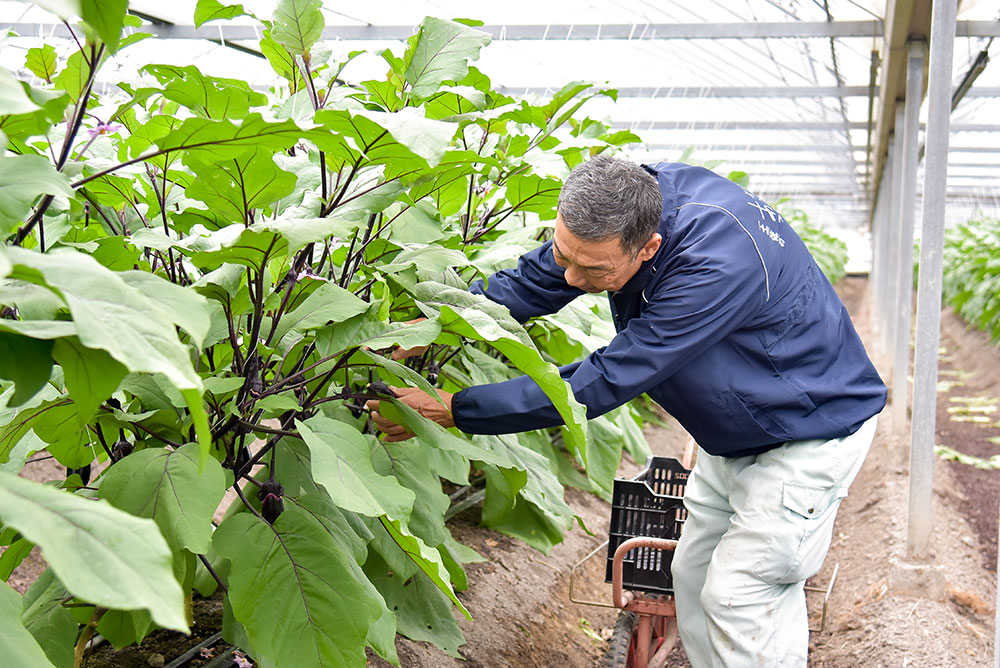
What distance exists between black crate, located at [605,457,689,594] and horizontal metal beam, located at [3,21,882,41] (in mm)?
4719

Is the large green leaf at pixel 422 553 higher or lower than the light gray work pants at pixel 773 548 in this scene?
higher

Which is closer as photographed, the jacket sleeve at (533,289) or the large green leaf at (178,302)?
the large green leaf at (178,302)

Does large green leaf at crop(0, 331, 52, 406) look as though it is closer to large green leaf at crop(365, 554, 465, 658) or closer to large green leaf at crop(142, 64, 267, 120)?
large green leaf at crop(142, 64, 267, 120)

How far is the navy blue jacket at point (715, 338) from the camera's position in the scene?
6.46 ft

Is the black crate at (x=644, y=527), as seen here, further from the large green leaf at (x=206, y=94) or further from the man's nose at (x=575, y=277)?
the large green leaf at (x=206, y=94)

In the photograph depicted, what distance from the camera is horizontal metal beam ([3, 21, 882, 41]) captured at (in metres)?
6.93

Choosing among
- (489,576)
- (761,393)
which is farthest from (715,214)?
(489,576)

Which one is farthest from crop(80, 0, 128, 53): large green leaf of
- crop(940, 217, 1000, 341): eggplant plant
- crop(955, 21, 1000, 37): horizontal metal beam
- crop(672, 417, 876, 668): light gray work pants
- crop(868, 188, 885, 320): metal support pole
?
crop(868, 188, 885, 320): metal support pole

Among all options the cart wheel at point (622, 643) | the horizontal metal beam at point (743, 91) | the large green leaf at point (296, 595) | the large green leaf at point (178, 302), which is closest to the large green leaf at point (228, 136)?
the large green leaf at point (178, 302)

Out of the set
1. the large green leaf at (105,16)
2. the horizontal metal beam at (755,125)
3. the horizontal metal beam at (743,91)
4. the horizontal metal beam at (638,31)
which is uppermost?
the horizontal metal beam at (638,31)

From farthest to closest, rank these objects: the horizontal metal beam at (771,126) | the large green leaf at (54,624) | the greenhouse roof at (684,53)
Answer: the horizontal metal beam at (771,126)
the greenhouse roof at (684,53)
the large green leaf at (54,624)

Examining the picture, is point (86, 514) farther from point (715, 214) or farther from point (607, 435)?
point (607, 435)

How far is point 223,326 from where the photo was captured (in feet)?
5.54

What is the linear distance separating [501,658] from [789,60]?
8672mm
